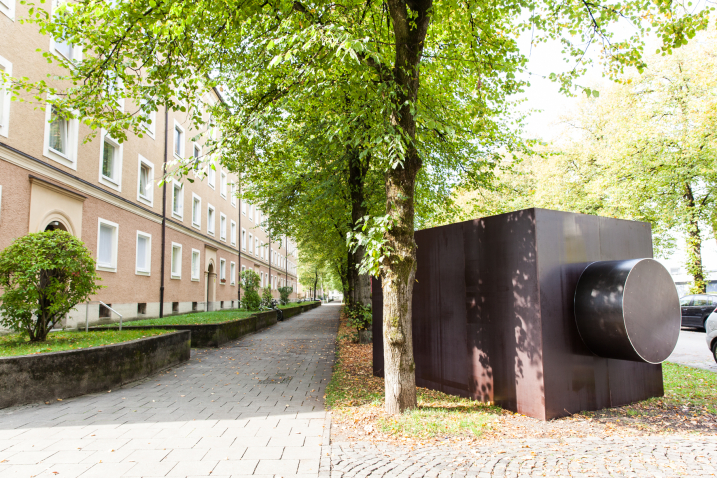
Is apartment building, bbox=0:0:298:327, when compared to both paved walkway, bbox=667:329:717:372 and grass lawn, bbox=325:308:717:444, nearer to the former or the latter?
grass lawn, bbox=325:308:717:444

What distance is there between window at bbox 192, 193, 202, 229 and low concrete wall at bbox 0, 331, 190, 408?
58.9ft

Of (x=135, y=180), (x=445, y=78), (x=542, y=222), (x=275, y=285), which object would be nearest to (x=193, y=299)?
(x=135, y=180)

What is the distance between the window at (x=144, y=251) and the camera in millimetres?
18812

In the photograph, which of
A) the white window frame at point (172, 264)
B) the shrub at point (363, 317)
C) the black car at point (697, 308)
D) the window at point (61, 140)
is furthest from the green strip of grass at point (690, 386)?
the white window frame at point (172, 264)

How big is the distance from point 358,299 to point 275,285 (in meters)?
40.2

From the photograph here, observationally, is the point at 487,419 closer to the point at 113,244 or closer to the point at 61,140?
the point at 61,140

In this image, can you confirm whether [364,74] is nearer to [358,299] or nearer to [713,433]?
[713,433]

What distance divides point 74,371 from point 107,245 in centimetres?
1118

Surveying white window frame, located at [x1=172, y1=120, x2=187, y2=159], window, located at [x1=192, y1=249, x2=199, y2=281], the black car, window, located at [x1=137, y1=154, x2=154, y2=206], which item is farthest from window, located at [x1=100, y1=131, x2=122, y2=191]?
the black car

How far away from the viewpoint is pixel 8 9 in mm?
11109

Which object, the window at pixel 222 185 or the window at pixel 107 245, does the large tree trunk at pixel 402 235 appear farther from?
the window at pixel 222 185

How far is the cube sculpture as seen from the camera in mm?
5426

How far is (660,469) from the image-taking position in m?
3.81

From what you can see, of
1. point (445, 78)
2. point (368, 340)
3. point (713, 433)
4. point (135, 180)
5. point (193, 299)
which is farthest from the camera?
point (193, 299)
